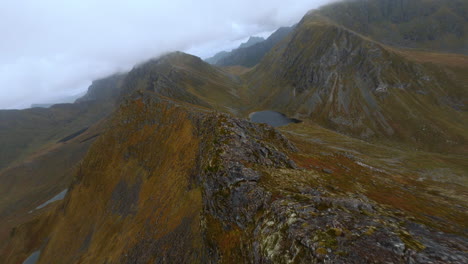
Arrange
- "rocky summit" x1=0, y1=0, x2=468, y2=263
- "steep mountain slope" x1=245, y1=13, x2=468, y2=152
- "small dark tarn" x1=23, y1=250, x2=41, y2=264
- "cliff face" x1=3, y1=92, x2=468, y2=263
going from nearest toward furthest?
"cliff face" x1=3, y1=92, x2=468, y2=263 → "rocky summit" x1=0, y1=0, x2=468, y2=263 → "small dark tarn" x1=23, y1=250, x2=41, y2=264 → "steep mountain slope" x1=245, y1=13, x2=468, y2=152

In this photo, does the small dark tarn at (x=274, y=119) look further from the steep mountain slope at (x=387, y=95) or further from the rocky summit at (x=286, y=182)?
the rocky summit at (x=286, y=182)

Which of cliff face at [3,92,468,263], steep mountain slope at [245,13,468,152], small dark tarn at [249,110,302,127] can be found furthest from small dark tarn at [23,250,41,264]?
steep mountain slope at [245,13,468,152]

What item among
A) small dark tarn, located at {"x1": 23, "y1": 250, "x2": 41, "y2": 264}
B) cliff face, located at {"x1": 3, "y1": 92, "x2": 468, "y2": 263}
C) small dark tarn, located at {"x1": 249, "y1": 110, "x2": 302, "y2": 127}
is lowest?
small dark tarn, located at {"x1": 23, "y1": 250, "x2": 41, "y2": 264}

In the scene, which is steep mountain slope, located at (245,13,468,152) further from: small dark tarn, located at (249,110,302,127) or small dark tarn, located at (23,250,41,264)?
small dark tarn, located at (23,250,41,264)

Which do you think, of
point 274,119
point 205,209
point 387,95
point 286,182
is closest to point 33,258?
point 205,209

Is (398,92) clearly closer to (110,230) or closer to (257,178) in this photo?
(257,178)

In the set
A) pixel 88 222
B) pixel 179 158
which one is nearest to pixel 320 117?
pixel 179 158

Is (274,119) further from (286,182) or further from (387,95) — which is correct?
(286,182)
